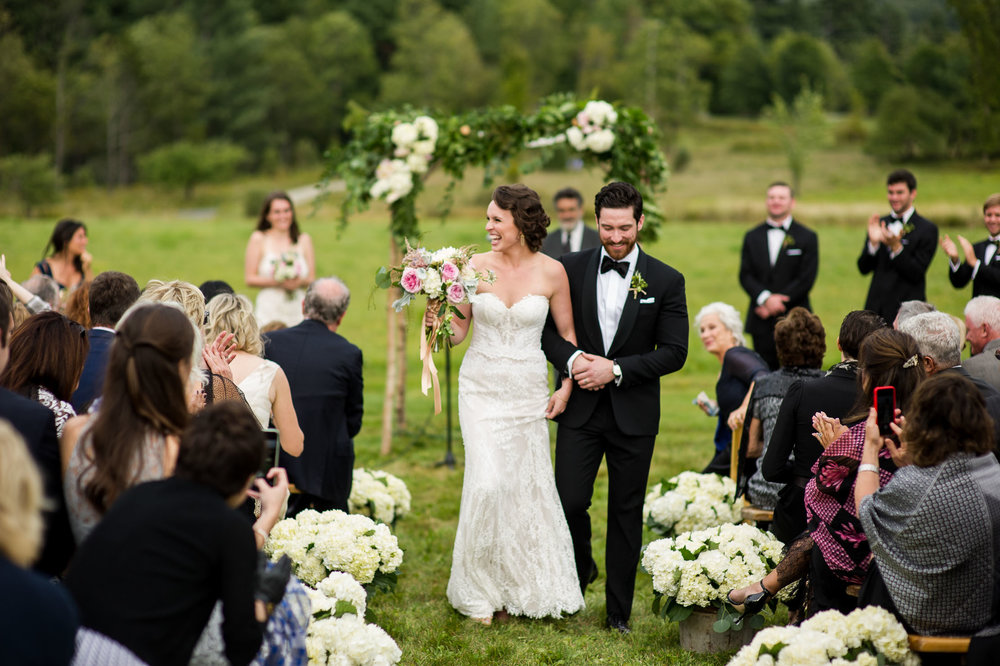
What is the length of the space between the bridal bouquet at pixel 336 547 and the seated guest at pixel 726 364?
2.69m

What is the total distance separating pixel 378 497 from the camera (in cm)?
690

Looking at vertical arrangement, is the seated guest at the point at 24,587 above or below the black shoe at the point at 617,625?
above

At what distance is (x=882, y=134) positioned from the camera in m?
50.8

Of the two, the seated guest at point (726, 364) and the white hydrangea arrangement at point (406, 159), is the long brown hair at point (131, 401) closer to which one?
the seated guest at point (726, 364)

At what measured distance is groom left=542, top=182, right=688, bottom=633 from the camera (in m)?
5.65

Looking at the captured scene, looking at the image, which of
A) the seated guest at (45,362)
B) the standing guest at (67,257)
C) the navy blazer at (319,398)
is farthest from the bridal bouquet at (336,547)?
the standing guest at (67,257)

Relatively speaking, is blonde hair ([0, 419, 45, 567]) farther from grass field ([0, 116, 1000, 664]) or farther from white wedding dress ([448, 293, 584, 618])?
white wedding dress ([448, 293, 584, 618])

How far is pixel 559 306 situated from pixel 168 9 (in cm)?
6588

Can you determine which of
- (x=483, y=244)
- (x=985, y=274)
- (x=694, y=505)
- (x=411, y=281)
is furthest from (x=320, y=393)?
(x=483, y=244)

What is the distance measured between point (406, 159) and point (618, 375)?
486 cm

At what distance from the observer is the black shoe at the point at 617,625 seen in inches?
222

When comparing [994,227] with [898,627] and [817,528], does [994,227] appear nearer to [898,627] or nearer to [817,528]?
[817,528]

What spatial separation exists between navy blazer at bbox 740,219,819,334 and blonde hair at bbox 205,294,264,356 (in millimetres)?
5935

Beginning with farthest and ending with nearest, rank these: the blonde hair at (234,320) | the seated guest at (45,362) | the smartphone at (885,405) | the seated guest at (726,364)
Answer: the seated guest at (726,364) < the blonde hair at (234,320) < the smartphone at (885,405) < the seated guest at (45,362)
